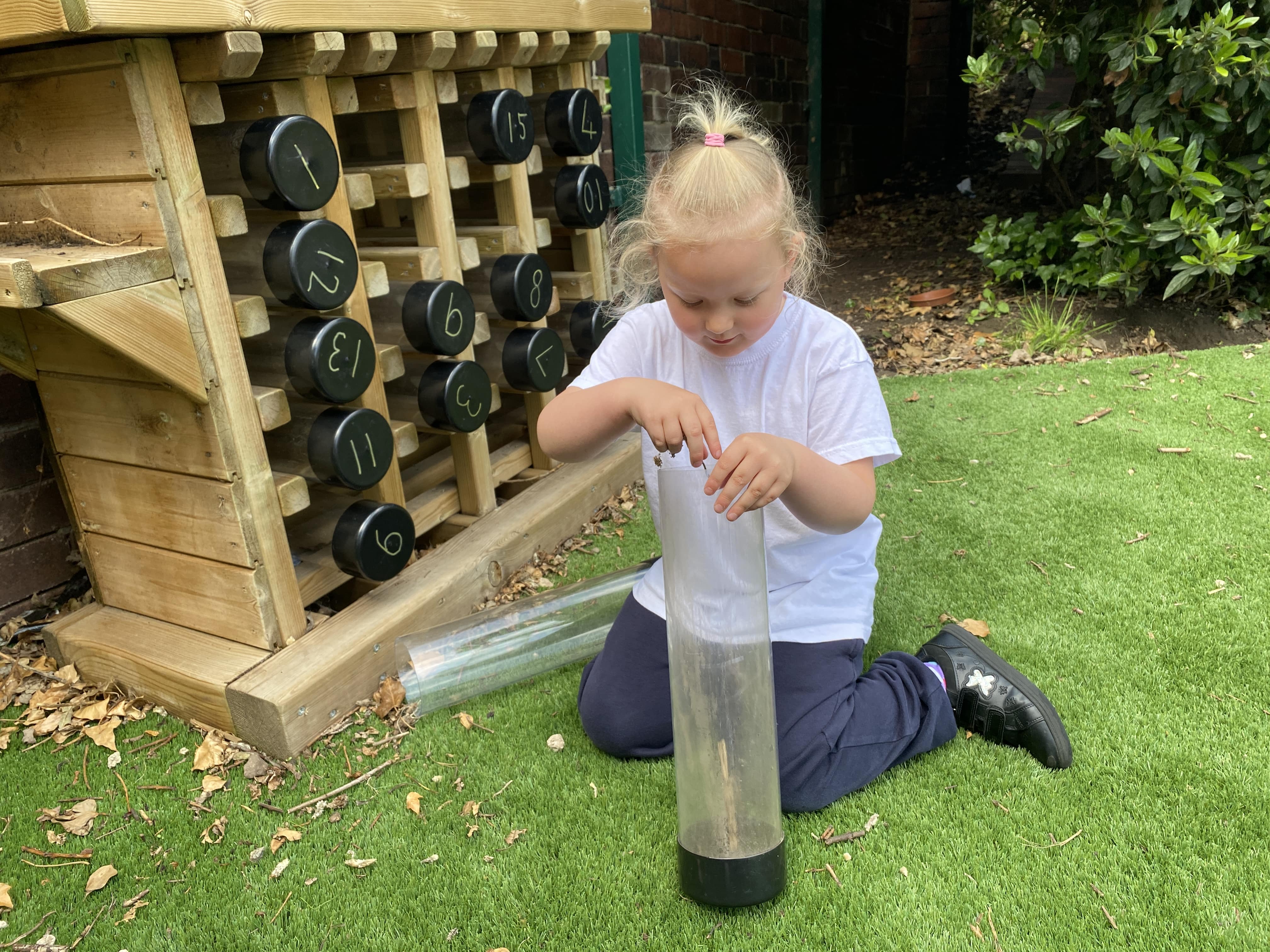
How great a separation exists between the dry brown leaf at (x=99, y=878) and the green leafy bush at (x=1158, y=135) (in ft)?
13.0

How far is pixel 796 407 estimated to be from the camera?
1.67 metres

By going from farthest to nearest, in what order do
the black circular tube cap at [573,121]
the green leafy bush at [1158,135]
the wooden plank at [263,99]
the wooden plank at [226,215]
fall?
the green leafy bush at [1158,135], the black circular tube cap at [573,121], the wooden plank at [263,99], the wooden plank at [226,215]

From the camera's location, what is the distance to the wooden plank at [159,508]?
6.10 feet

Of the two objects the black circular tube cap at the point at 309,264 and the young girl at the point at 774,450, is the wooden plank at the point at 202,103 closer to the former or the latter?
the black circular tube cap at the point at 309,264

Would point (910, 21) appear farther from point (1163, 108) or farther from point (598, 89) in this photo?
point (598, 89)

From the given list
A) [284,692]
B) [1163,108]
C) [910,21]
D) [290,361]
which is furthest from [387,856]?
[910,21]

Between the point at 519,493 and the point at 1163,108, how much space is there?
3.02 meters

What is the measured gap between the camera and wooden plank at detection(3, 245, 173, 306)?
4.76 feet

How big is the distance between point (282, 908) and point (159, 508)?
890mm

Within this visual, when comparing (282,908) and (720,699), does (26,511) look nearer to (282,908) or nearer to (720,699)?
(282,908)

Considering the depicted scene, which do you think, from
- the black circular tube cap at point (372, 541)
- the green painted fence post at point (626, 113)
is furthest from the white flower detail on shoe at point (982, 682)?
the green painted fence post at point (626, 113)

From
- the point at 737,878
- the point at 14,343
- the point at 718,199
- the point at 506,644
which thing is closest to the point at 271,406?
the point at 14,343

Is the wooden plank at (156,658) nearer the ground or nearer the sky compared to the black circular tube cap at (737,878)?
nearer the sky

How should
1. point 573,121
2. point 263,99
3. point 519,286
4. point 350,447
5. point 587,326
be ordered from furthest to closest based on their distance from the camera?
point 587,326 → point 573,121 → point 519,286 → point 350,447 → point 263,99
